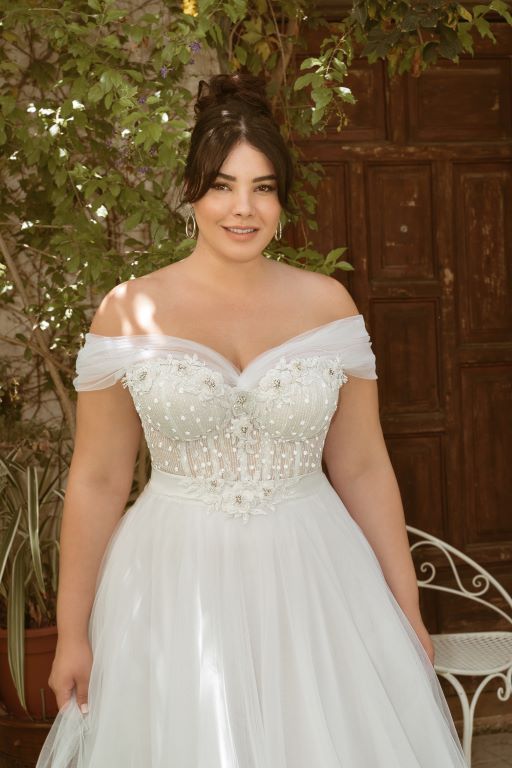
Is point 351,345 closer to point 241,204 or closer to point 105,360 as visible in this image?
point 241,204

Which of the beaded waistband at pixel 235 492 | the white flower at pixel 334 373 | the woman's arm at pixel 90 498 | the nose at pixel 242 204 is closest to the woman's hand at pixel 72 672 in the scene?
the woman's arm at pixel 90 498

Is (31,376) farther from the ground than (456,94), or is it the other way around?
(456,94)

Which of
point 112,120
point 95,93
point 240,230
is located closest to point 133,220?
point 95,93

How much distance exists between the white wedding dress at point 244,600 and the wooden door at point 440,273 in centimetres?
211

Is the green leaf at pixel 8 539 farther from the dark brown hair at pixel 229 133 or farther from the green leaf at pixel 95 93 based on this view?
the dark brown hair at pixel 229 133

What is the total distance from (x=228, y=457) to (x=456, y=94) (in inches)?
109

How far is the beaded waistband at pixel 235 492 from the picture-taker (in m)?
2.21

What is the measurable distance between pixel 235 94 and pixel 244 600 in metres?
1.12

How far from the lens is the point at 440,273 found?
4.48 m

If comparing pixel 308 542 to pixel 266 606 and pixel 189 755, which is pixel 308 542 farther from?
pixel 189 755

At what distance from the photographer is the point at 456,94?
444cm

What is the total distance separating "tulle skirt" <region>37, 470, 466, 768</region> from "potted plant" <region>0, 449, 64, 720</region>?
0.98 metres

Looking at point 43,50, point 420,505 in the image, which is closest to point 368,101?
point 43,50

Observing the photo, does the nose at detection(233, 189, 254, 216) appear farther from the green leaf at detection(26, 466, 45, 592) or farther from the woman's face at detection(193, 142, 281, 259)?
the green leaf at detection(26, 466, 45, 592)
